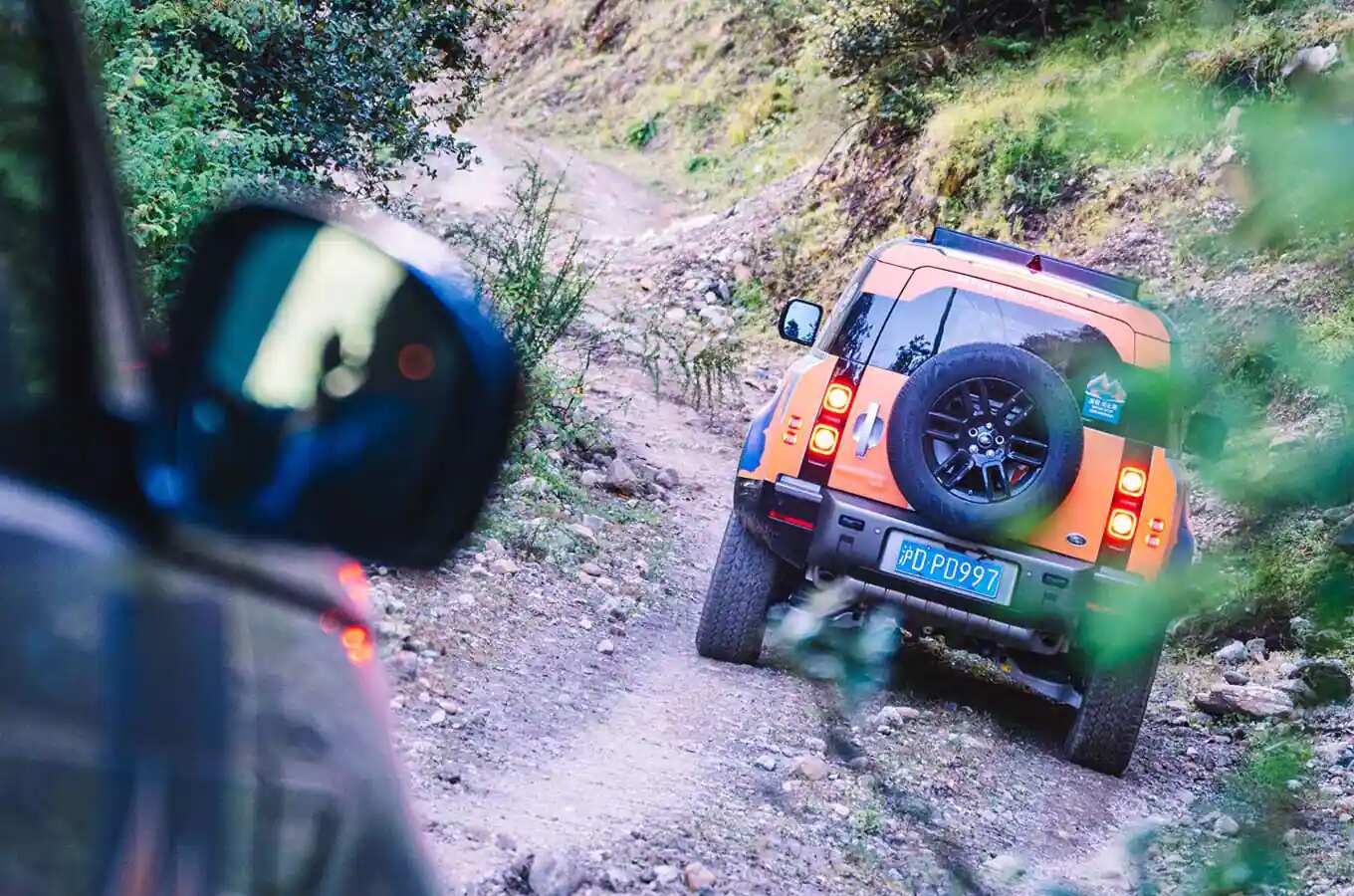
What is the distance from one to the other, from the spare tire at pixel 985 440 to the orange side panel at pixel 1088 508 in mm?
172

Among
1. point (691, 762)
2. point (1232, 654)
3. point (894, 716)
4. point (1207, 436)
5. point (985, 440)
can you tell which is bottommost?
point (691, 762)

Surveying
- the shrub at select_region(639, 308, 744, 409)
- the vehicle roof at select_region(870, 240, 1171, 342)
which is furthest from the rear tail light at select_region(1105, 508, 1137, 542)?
the shrub at select_region(639, 308, 744, 409)

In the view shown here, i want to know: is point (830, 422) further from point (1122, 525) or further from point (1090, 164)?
point (1090, 164)

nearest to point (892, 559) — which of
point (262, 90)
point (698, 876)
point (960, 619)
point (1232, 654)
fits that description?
point (960, 619)

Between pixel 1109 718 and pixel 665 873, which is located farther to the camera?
pixel 1109 718

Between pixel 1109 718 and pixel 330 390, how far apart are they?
453 cm

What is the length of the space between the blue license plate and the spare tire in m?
0.15

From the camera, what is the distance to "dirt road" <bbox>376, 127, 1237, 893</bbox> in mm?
3643

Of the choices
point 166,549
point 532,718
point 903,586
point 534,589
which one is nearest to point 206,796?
point 166,549

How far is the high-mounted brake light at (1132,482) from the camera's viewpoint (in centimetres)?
491

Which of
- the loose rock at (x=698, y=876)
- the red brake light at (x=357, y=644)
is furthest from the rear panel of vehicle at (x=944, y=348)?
the red brake light at (x=357, y=644)

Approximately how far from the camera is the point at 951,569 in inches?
193

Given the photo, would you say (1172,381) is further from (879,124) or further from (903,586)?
(879,124)

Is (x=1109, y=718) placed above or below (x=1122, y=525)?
below
